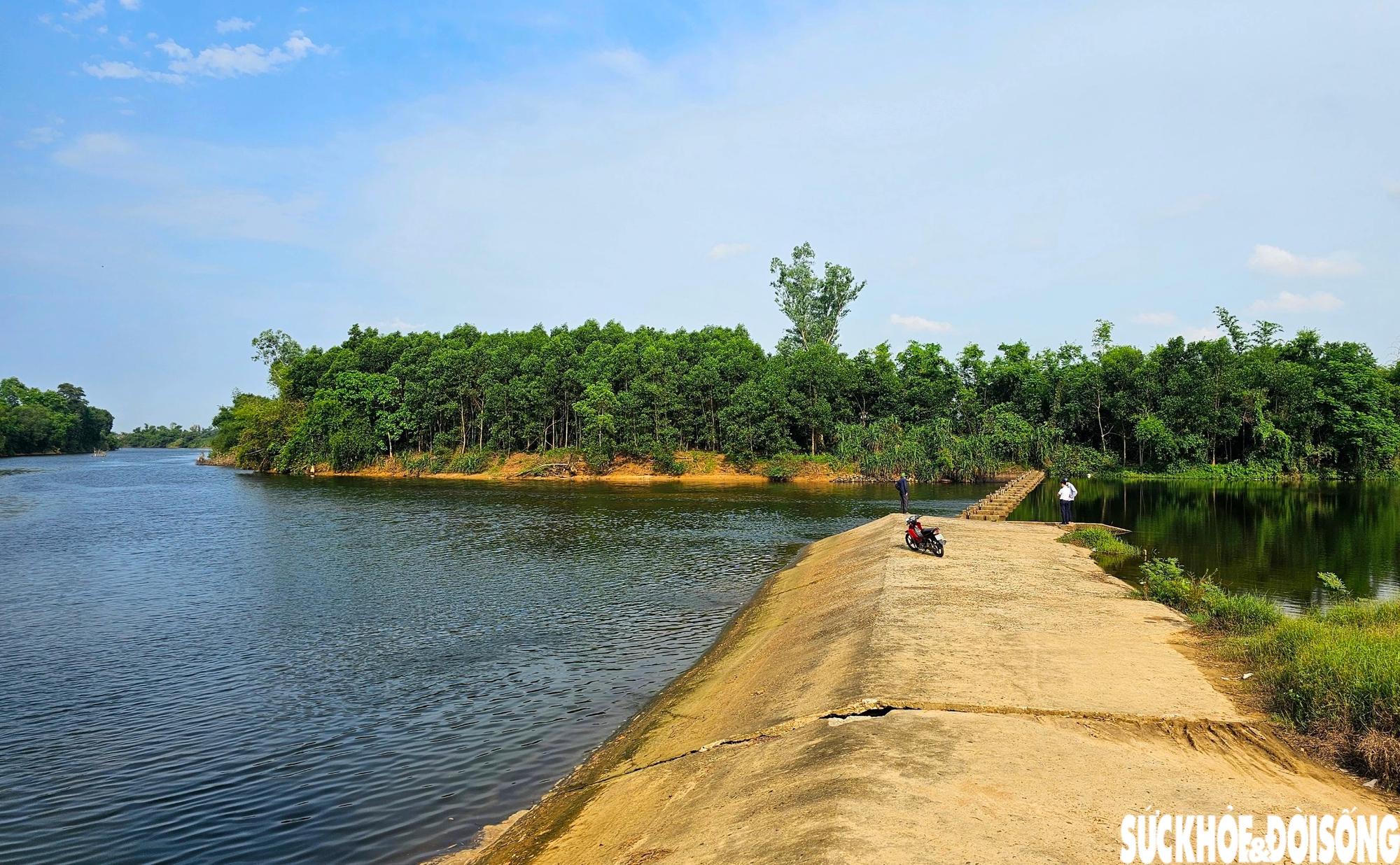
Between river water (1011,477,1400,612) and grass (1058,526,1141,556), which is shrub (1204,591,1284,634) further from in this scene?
grass (1058,526,1141,556)

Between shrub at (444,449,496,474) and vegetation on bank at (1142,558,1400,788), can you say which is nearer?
vegetation on bank at (1142,558,1400,788)

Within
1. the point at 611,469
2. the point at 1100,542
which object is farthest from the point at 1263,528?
the point at 611,469

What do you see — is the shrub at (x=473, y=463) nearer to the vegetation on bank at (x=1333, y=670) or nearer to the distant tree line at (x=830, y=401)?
the distant tree line at (x=830, y=401)

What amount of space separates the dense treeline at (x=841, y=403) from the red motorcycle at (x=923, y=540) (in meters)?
43.8

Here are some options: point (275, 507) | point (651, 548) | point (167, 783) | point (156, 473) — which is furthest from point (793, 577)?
point (156, 473)

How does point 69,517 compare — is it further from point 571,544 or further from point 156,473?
point 156,473

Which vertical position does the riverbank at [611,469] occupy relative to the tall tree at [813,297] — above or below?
below

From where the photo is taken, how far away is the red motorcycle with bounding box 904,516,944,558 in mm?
21859

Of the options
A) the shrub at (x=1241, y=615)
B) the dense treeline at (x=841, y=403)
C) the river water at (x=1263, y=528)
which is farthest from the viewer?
the dense treeline at (x=841, y=403)

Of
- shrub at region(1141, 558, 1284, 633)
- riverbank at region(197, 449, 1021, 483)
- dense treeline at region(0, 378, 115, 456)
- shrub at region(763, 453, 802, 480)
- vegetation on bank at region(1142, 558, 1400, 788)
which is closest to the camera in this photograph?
vegetation on bank at region(1142, 558, 1400, 788)

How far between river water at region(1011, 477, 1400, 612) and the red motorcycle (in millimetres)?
5572

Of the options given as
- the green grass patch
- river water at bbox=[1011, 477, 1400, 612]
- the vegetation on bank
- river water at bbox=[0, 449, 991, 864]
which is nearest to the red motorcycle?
river water at bbox=[0, 449, 991, 864]

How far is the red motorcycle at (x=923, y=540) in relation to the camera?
21.9 metres

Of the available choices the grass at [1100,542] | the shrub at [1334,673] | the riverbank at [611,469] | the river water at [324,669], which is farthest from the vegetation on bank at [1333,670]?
the riverbank at [611,469]
